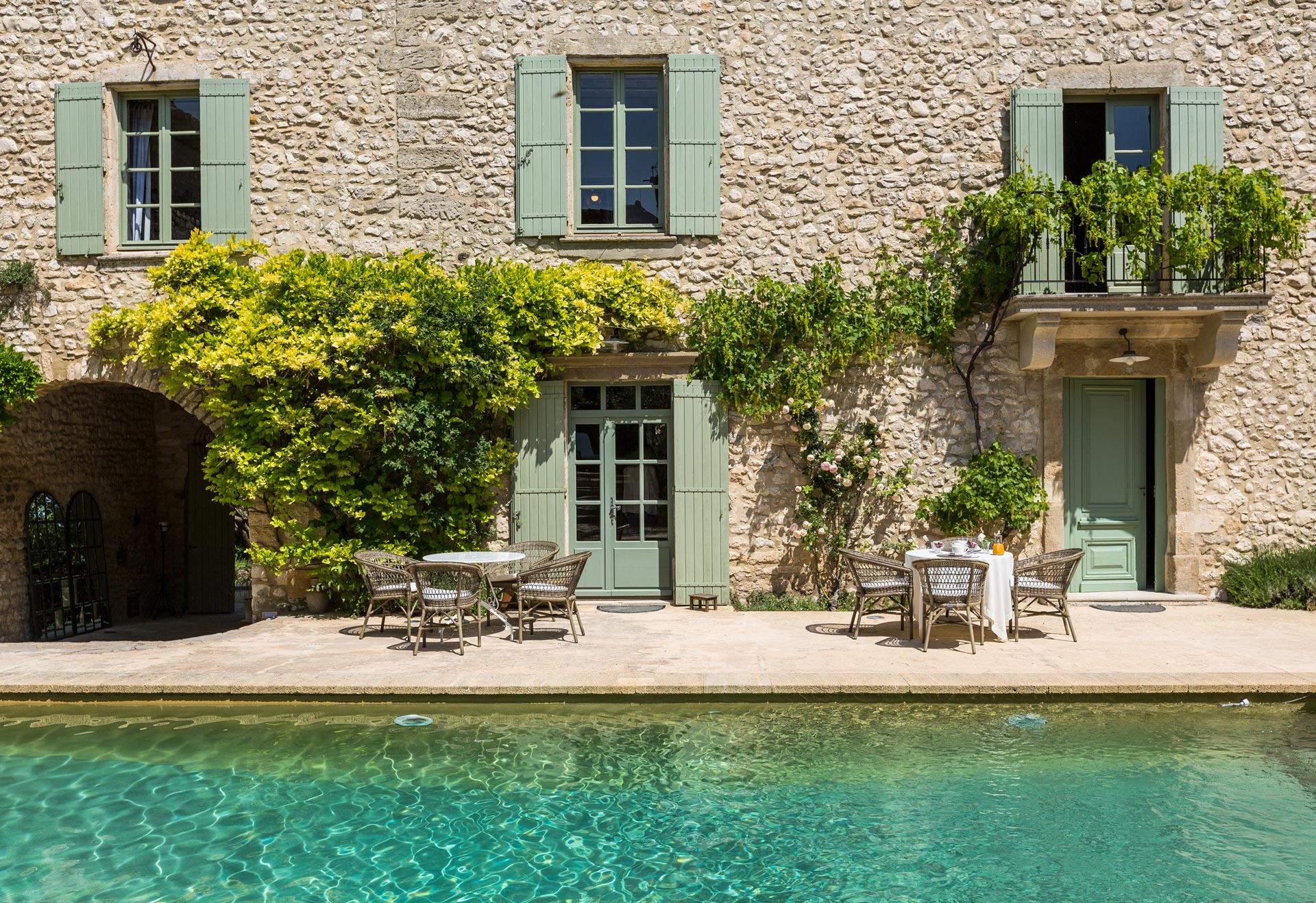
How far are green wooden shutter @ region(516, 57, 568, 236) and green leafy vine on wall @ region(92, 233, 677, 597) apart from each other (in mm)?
528

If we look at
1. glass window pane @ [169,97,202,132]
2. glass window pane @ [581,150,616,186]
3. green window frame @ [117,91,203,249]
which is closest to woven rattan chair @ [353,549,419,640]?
glass window pane @ [581,150,616,186]

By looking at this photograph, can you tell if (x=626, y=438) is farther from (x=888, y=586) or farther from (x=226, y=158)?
(x=226, y=158)

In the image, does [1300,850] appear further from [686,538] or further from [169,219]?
[169,219]

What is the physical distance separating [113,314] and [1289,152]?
10546mm

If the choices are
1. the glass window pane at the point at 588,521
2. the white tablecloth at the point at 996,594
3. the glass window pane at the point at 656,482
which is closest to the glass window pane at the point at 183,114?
the glass window pane at the point at 588,521

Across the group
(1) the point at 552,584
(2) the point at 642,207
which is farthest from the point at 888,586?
(2) the point at 642,207

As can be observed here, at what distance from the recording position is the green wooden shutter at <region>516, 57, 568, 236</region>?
841 centimetres

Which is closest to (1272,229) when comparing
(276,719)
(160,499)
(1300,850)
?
(1300,850)

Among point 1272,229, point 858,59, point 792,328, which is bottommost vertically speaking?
point 792,328

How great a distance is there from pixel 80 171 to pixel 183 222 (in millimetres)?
926

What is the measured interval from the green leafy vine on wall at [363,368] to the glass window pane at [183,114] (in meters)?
1.36

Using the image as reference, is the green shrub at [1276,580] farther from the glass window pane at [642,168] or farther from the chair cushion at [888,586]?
the glass window pane at [642,168]

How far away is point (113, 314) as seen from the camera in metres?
8.41

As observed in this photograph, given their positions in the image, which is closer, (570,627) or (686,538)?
(570,627)
